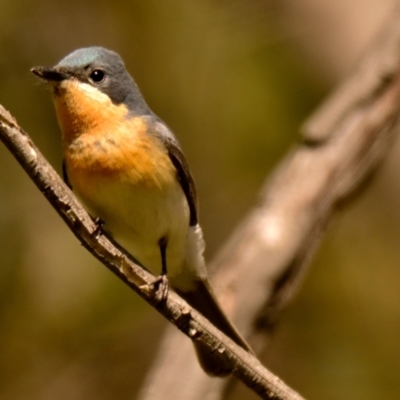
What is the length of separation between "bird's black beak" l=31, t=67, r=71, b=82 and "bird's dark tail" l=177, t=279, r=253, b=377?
1178mm

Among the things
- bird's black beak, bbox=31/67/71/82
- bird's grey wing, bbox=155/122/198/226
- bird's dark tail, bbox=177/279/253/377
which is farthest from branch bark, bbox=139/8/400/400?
bird's black beak, bbox=31/67/71/82

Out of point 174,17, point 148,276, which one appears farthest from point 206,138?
point 148,276

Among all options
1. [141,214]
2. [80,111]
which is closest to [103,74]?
[80,111]

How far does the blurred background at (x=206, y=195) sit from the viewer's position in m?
4.81

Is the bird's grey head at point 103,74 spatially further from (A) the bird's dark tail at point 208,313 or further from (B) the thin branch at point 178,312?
(A) the bird's dark tail at point 208,313

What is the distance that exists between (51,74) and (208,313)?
4.31ft

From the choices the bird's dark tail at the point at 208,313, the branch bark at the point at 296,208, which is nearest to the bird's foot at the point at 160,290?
the bird's dark tail at the point at 208,313

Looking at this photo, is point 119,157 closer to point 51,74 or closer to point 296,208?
point 51,74

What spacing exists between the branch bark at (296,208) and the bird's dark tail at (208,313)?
41cm

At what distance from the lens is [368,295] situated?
5.30m

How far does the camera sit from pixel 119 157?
3.13 meters

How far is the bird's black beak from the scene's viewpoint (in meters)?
3.01

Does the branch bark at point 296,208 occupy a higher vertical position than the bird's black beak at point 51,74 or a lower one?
lower

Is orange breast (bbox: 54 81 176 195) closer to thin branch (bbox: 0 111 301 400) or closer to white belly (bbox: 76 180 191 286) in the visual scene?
white belly (bbox: 76 180 191 286)
